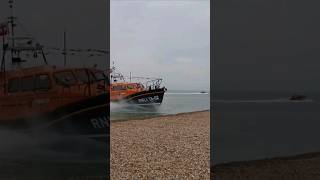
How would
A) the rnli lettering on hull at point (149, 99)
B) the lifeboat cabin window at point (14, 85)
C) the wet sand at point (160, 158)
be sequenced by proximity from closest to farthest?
the lifeboat cabin window at point (14, 85) < the wet sand at point (160, 158) < the rnli lettering on hull at point (149, 99)

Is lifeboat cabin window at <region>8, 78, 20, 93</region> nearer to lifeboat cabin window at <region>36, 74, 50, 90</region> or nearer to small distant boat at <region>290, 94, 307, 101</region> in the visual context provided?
lifeboat cabin window at <region>36, 74, 50, 90</region>

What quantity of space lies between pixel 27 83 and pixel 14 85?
17 centimetres

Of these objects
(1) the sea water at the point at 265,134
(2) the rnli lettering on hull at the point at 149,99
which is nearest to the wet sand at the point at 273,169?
(1) the sea water at the point at 265,134

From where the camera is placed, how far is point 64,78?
654 cm

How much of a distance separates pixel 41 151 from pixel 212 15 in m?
2.93

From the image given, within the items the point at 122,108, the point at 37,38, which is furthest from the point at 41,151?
the point at 122,108

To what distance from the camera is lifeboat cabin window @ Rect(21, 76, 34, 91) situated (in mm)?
6547

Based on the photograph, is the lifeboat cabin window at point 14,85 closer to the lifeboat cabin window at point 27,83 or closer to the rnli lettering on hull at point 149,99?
the lifeboat cabin window at point 27,83

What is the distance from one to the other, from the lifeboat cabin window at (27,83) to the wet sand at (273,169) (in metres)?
2.79

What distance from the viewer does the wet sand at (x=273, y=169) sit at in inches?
269

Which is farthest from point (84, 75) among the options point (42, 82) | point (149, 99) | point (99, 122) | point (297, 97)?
point (149, 99)

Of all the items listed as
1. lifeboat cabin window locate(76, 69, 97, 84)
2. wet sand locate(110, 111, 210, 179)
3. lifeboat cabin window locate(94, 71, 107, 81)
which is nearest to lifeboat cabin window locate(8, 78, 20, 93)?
lifeboat cabin window locate(76, 69, 97, 84)

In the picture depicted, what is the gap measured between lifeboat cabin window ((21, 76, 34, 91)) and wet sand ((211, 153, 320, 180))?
279 centimetres

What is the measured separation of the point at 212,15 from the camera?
672 cm
